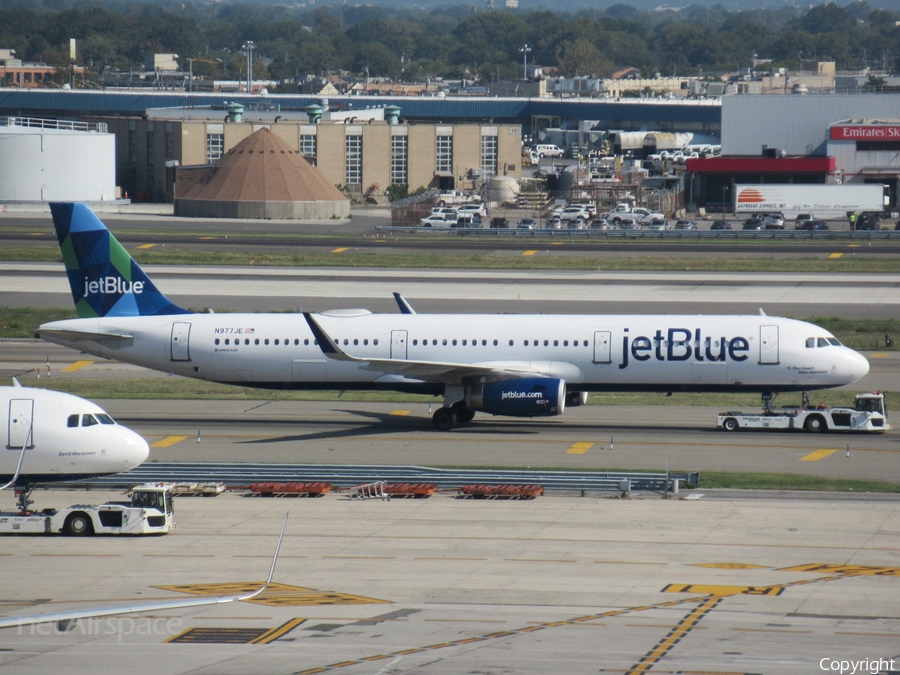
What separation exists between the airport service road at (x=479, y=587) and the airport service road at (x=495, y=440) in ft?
14.9

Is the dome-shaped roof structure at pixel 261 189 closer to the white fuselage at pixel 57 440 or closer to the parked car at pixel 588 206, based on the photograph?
the parked car at pixel 588 206

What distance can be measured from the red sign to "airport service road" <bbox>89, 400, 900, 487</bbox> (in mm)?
98759

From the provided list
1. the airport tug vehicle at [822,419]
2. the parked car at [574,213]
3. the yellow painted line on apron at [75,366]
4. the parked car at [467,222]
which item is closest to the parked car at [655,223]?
the parked car at [574,213]

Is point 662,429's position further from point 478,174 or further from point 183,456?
point 478,174

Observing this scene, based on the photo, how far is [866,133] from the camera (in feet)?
450

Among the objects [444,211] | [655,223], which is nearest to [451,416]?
[655,223]

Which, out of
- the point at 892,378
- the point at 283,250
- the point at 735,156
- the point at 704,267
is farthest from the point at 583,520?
the point at 735,156

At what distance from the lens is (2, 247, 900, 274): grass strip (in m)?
86.6

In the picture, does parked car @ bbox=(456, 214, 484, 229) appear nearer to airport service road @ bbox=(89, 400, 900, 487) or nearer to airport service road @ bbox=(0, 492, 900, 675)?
airport service road @ bbox=(89, 400, 900, 487)

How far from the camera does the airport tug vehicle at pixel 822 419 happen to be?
4331cm

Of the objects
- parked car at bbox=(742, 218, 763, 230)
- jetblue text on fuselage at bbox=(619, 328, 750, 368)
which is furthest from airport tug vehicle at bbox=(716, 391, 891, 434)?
parked car at bbox=(742, 218, 763, 230)

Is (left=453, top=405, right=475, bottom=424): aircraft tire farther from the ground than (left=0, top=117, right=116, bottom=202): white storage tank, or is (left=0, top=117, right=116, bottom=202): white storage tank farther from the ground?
(left=0, top=117, right=116, bottom=202): white storage tank

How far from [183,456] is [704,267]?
2151 inches

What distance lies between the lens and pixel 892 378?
53.1 m
